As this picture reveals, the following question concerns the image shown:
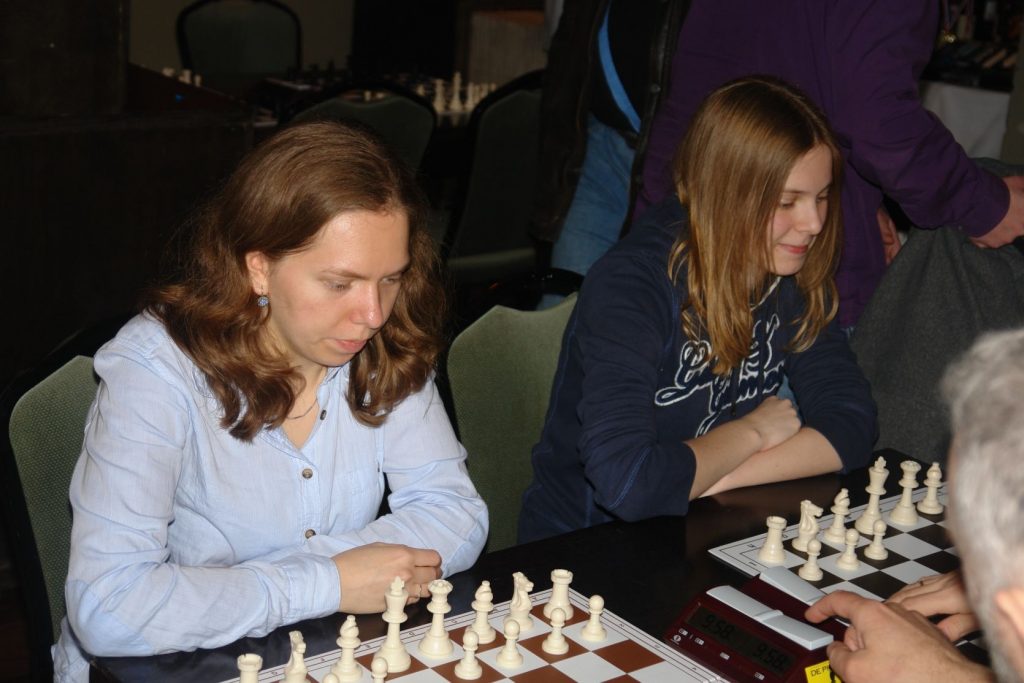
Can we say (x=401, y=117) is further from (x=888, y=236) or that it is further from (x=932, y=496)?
(x=932, y=496)

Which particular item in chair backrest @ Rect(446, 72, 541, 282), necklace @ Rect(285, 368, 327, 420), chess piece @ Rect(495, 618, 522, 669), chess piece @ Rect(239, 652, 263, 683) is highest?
necklace @ Rect(285, 368, 327, 420)

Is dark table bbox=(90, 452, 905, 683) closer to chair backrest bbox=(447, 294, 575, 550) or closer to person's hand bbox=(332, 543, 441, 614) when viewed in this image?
person's hand bbox=(332, 543, 441, 614)

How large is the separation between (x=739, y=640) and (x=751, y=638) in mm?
14

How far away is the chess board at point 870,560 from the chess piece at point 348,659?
59 centimetres

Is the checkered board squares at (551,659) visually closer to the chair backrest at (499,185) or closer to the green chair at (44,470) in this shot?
the green chair at (44,470)

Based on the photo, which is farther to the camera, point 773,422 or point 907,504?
point 773,422

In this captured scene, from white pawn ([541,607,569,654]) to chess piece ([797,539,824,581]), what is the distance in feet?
1.39

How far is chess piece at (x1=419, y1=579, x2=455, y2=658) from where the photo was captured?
154 cm

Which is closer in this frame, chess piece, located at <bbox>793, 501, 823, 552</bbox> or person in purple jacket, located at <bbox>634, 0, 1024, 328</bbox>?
chess piece, located at <bbox>793, 501, 823, 552</bbox>

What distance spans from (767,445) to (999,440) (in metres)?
1.20

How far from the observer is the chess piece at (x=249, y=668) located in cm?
141

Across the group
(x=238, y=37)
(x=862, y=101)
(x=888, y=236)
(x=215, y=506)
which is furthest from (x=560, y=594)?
(x=238, y=37)

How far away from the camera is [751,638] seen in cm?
159

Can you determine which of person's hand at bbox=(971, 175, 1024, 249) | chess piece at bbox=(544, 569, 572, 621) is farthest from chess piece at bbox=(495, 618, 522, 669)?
person's hand at bbox=(971, 175, 1024, 249)
